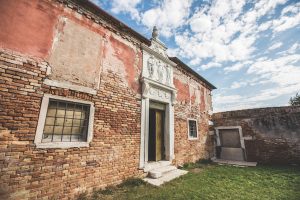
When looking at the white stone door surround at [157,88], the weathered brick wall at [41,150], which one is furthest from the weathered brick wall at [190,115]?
the weathered brick wall at [41,150]

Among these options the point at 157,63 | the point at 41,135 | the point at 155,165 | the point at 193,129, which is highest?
the point at 157,63

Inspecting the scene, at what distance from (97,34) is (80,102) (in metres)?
2.26

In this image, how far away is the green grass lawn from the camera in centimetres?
445

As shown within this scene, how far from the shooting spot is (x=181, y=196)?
4.42 metres

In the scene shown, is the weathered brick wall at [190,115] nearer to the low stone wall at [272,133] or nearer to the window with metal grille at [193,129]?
the window with metal grille at [193,129]

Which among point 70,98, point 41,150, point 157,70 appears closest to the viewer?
point 41,150

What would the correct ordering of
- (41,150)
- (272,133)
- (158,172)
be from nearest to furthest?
1. (41,150)
2. (158,172)
3. (272,133)

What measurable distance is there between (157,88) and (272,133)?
25.8 feet

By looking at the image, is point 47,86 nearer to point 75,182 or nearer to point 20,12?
point 20,12

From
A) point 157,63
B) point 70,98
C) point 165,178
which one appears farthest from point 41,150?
point 157,63

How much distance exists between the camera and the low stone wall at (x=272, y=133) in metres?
9.31

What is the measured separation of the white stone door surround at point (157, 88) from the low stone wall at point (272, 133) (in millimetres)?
6071

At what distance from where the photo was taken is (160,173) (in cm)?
602

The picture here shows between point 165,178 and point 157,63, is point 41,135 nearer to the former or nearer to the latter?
point 165,178
